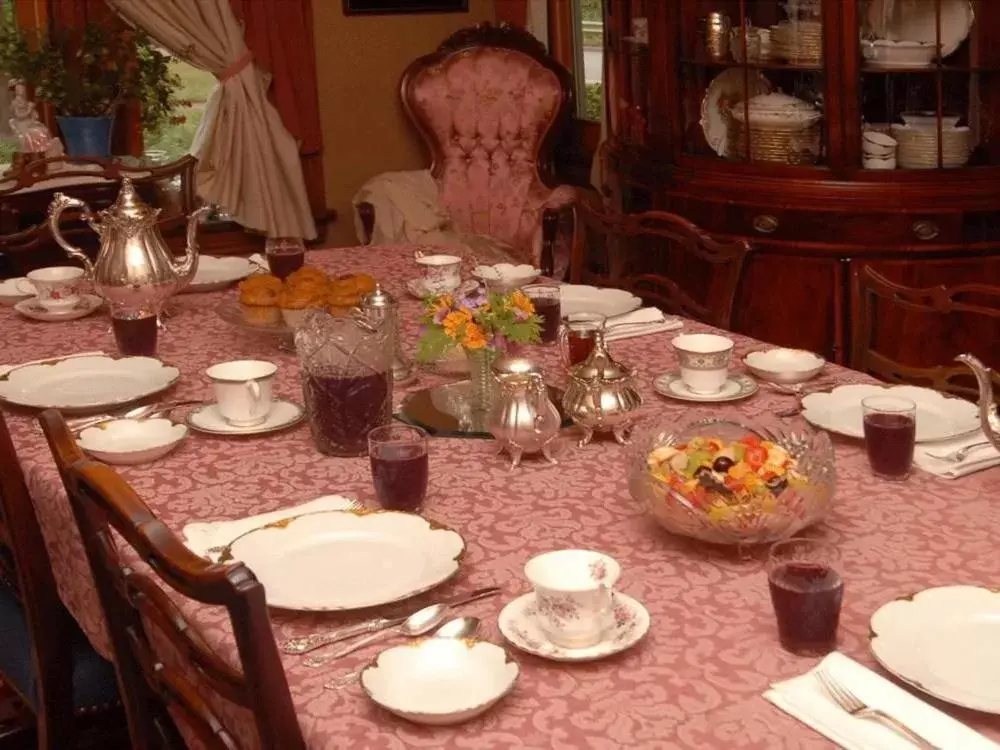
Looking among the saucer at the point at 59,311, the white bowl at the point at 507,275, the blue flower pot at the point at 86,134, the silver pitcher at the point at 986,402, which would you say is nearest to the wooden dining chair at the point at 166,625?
the silver pitcher at the point at 986,402

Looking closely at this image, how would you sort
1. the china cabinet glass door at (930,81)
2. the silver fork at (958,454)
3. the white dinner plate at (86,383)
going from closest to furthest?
the silver fork at (958,454) < the white dinner plate at (86,383) < the china cabinet glass door at (930,81)

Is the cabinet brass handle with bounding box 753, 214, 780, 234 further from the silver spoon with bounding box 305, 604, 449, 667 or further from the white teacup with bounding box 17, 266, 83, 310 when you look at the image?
the silver spoon with bounding box 305, 604, 449, 667

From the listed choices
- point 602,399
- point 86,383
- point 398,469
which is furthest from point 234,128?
point 398,469

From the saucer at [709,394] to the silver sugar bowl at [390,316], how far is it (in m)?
0.40

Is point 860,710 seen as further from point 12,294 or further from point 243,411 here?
point 12,294

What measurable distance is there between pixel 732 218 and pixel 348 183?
177cm

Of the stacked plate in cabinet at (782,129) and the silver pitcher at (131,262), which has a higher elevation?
the stacked plate in cabinet at (782,129)

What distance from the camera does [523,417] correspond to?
1745mm

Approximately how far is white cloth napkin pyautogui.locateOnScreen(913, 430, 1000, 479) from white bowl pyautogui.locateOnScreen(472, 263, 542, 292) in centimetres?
106

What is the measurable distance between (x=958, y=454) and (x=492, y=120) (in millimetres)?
3315

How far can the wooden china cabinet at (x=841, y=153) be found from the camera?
3.59 m

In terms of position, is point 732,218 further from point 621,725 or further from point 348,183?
point 621,725

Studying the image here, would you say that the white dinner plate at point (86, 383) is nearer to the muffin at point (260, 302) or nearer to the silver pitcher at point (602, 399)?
the muffin at point (260, 302)

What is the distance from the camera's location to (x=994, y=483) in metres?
1.66
